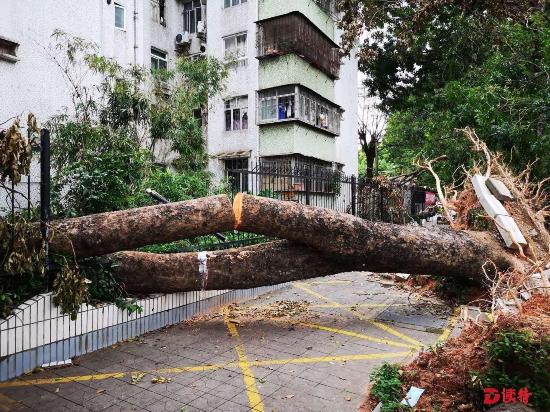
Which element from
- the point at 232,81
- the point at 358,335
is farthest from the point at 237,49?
the point at 358,335

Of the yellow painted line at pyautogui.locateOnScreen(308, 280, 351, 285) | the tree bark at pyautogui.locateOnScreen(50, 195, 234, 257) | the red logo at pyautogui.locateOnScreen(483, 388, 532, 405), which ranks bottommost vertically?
the yellow painted line at pyautogui.locateOnScreen(308, 280, 351, 285)

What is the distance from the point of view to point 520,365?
10.7ft

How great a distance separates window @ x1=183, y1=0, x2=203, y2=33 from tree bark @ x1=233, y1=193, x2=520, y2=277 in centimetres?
1744

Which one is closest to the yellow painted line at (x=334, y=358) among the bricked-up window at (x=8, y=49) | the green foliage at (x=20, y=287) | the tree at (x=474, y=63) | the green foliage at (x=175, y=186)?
the green foliage at (x=20, y=287)

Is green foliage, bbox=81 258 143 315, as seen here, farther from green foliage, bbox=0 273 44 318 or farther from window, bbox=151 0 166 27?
window, bbox=151 0 166 27

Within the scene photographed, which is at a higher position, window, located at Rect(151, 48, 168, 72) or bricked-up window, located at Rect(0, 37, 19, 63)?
window, located at Rect(151, 48, 168, 72)

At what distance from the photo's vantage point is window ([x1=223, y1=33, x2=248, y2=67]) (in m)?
17.8

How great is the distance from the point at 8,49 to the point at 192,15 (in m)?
12.3

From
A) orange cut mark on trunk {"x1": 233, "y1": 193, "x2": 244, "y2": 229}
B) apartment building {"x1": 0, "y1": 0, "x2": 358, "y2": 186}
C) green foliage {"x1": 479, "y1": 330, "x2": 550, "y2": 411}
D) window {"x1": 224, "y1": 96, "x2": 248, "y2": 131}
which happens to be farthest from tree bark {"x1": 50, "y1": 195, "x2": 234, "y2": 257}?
window {"x1": 224, "y1": 96, "x2": 248, "y2": 131}

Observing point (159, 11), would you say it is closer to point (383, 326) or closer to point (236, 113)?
point (236, 113)

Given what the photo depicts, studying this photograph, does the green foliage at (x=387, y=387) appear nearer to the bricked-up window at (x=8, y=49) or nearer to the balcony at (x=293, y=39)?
the bricked-up window at (x=8, y=49)

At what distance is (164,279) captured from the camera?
576 centimetres

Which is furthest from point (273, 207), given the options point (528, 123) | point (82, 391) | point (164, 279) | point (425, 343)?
point (528, 123)

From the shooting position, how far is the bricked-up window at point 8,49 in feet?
31.6
